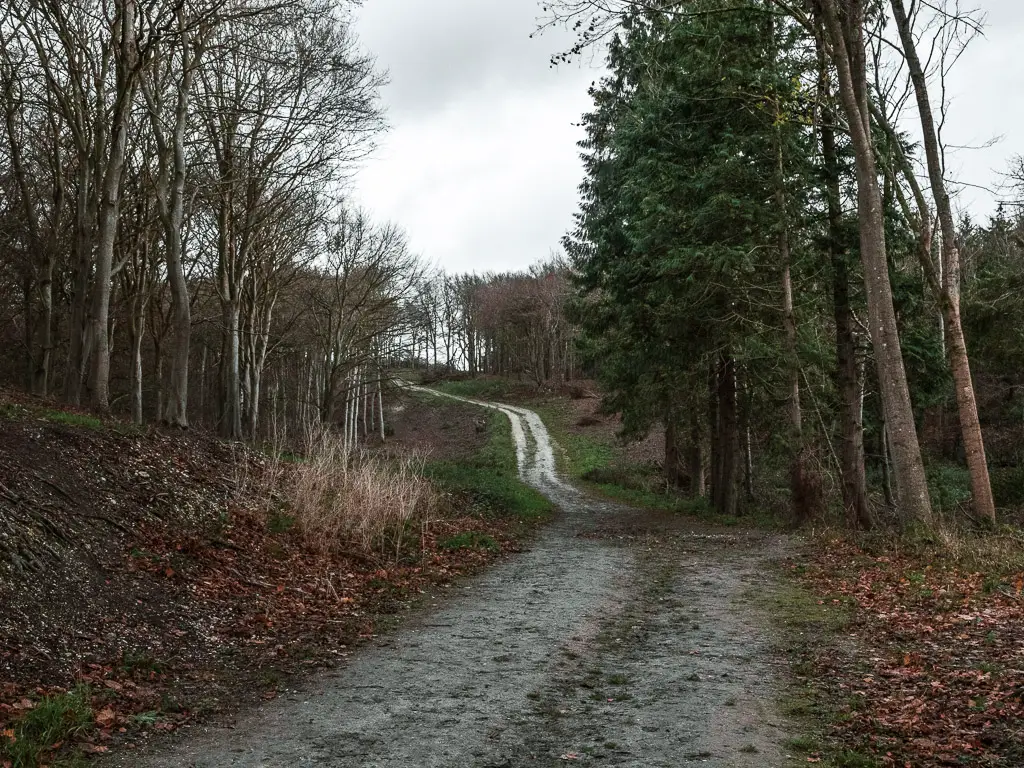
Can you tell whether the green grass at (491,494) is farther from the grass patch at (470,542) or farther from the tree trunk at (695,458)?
the tree trunk at (695,458)

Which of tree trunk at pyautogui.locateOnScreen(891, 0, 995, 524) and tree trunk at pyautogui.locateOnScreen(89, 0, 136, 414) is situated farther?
tree trunk at pyautogui.locateOnScreen(89, 0, 136, 414)

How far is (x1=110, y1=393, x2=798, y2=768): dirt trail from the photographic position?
4648mm

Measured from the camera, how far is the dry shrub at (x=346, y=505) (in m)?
10.9

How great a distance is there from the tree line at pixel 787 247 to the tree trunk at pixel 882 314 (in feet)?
0.08

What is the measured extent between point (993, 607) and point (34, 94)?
64.4 feet

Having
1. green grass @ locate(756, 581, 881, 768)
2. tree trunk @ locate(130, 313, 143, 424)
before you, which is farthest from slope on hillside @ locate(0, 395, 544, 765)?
tree trunk @ locate(130, 313, 143, 424)

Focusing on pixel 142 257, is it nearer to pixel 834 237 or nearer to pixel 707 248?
pixel 707 248

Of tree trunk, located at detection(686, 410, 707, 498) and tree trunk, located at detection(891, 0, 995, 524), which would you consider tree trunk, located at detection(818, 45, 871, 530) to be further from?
tree trunk, located at detection(686, 410, 707, 498)

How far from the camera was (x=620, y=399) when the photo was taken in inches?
973

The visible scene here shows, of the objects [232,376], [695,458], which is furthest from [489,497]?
[695,458]

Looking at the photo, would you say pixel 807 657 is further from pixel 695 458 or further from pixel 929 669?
pixel 695 458

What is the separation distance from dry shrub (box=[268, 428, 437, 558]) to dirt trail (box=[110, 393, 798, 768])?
1.78 meters

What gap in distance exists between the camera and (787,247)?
1648cm

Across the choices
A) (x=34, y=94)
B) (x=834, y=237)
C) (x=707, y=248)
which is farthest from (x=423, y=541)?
(x=34, y=94)
